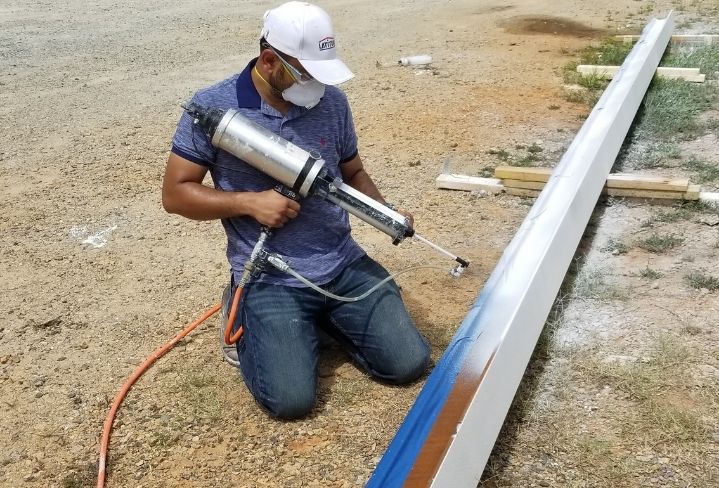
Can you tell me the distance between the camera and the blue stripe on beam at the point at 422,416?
214 cm

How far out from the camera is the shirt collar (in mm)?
2912

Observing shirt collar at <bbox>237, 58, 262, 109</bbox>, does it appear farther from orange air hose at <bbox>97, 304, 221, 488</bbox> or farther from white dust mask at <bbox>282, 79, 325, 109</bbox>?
orange air hose at <bbox>97, 304, 221, 488</bbox>

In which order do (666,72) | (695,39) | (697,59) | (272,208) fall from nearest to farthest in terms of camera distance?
(272,208) → (666,72) → (697,59) → (695,39)

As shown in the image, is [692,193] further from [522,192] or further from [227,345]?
[227,345]

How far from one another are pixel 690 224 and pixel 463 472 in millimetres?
2653

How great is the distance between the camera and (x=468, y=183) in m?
4.87

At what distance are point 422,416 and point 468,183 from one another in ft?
9.11

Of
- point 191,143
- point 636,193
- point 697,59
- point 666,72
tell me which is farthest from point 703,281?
point 697,59

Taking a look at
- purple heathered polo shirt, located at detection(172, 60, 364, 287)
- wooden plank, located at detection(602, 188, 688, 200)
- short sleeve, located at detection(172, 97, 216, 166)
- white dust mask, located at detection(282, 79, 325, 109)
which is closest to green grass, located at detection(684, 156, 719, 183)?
wooden plank, located at detection(602, 188, 688, 200)

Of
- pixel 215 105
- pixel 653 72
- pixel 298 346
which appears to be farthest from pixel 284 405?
pixel 653 72

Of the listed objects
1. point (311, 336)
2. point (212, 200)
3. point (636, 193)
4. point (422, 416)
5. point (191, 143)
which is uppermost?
point (191, 143)

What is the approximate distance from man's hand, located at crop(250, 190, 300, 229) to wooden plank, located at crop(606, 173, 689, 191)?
2571 millimetres

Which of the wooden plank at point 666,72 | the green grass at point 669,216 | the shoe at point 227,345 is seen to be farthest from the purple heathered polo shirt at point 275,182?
the wooden plank at point 666,72

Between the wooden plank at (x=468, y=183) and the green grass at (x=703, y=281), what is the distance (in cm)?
150
